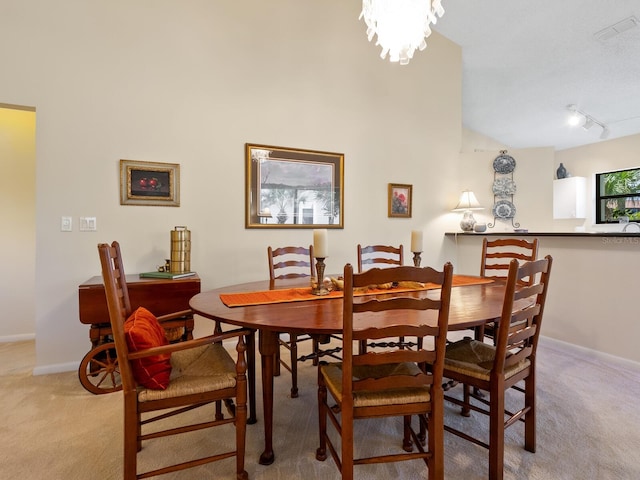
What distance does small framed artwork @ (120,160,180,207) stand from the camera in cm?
262

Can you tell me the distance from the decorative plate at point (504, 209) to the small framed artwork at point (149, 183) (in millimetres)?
3638

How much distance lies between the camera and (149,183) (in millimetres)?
2691

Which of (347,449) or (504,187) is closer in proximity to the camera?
(347,449)

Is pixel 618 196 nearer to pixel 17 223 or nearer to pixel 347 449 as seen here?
pixel 347 449

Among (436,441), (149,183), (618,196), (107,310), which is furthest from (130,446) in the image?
(618,196)

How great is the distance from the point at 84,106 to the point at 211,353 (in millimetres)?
2211

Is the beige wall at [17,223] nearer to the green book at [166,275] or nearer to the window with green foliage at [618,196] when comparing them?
the green book at [166,275]

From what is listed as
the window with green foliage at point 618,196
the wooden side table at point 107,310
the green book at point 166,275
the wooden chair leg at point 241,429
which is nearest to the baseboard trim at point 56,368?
the wooden side table at point 107,310

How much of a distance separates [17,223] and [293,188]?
267 centimetres

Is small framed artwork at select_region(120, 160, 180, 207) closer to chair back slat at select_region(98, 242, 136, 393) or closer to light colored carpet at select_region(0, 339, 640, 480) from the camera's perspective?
light colored carpet at select_region(0, 339, 640, 480)

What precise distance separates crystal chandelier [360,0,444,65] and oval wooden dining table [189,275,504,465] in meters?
1.44

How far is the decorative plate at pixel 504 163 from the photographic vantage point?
396cm

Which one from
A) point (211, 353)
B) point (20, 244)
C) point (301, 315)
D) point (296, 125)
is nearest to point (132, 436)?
point (211, 353)

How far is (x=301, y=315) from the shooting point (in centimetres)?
138
